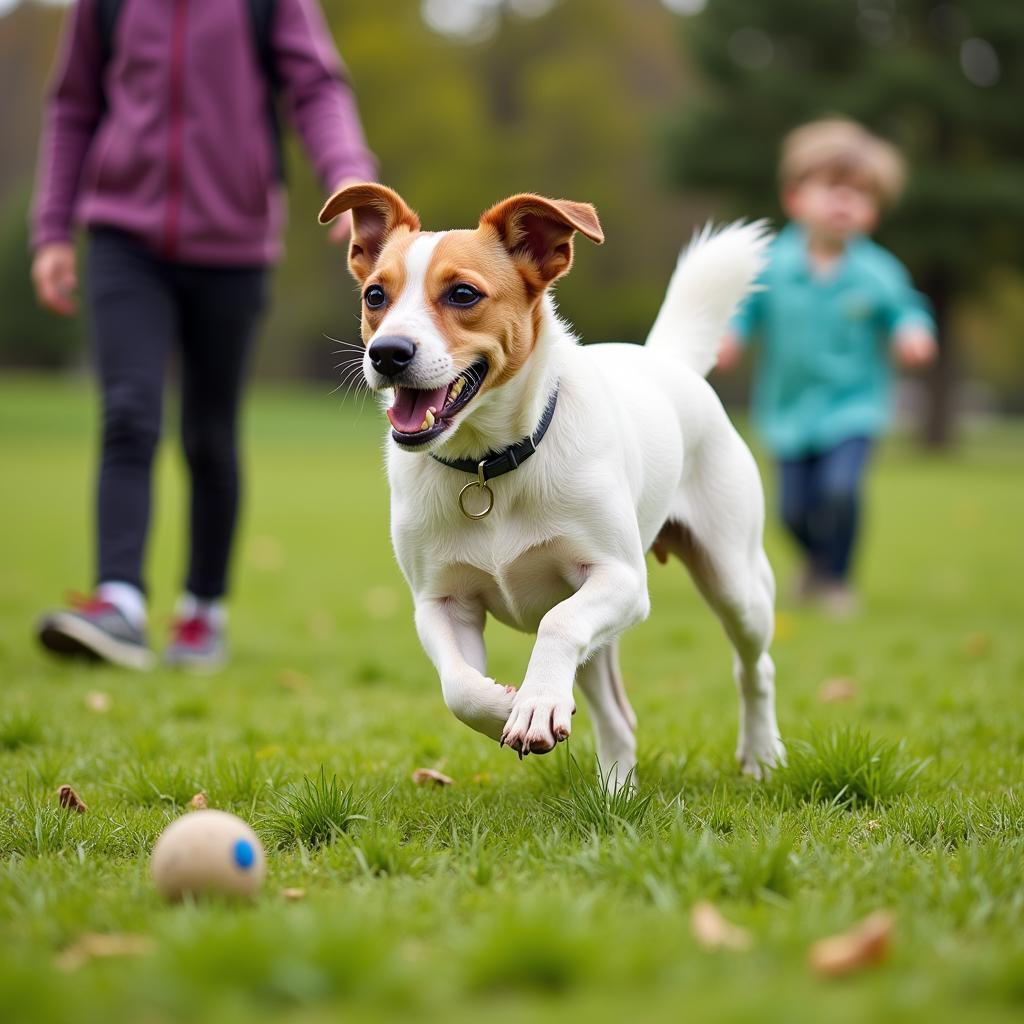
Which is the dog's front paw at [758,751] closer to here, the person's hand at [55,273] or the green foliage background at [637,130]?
the person's hand at [55,273]

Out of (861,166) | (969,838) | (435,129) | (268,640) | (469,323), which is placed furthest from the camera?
(435,129)

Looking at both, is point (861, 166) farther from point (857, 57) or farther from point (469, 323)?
point (857, 57)

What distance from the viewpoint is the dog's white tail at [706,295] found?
440 centimetres

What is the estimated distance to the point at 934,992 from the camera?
1.98m

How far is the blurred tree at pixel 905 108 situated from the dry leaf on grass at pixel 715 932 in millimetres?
29908

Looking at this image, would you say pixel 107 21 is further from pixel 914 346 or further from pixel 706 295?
pixel 914 346

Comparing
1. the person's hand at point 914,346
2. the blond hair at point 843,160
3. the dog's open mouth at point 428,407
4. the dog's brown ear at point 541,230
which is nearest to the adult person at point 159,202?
the dog's brown ear at point 541,230

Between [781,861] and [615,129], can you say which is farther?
[615,129]

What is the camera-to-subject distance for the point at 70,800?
3.41 meters

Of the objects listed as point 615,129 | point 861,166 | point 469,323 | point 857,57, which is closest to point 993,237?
point 857,57

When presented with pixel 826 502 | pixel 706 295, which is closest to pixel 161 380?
pixel 706 295

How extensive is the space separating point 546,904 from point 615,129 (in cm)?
4712

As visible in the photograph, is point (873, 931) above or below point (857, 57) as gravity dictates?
below

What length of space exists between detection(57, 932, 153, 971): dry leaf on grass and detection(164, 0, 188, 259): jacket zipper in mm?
3812
